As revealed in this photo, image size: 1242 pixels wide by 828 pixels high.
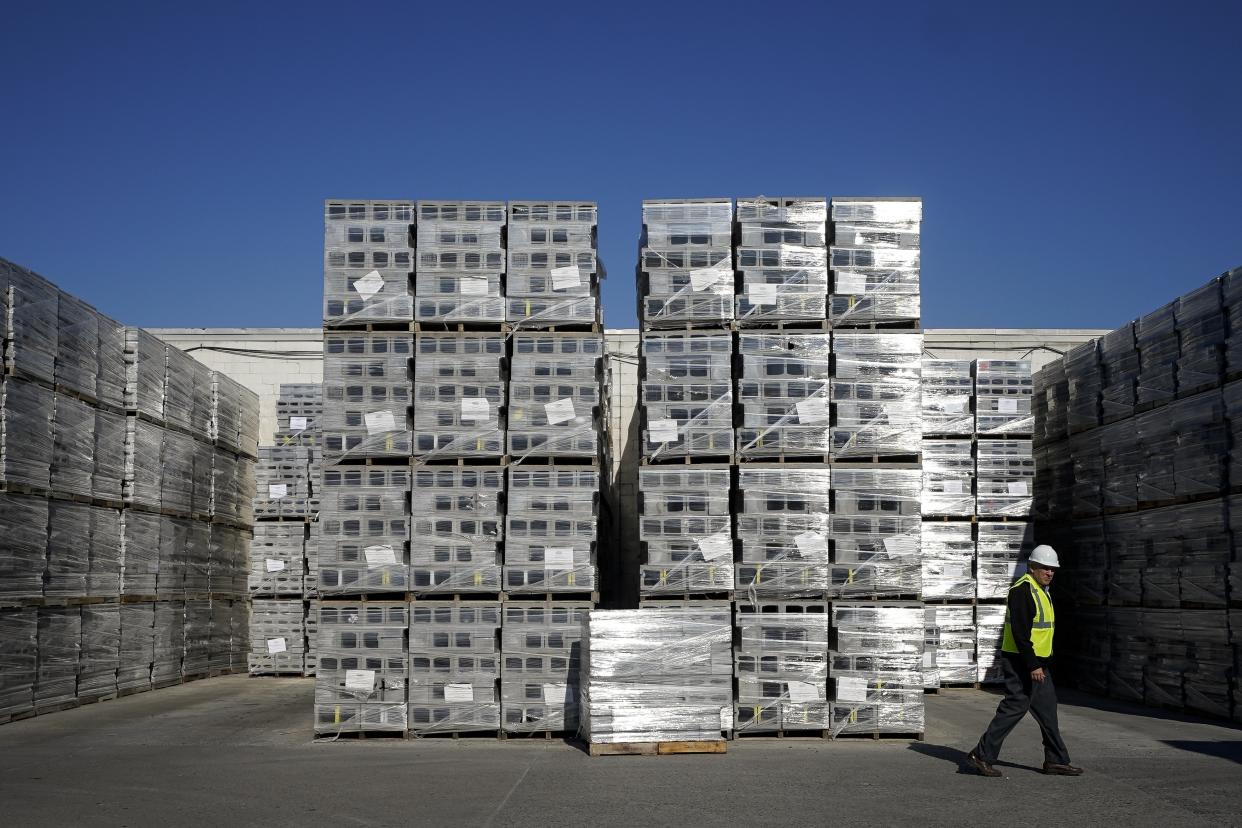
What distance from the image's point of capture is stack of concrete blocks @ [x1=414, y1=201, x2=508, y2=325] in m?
12.0

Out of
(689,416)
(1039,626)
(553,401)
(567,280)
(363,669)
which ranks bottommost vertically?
(363,669)

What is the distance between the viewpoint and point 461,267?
39.7 feet

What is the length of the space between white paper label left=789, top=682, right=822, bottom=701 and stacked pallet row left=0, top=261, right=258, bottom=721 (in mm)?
8891

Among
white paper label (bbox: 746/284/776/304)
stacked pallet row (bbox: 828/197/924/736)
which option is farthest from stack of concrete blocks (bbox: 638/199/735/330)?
stacked pallet row (bbox: 828/197/924/736)

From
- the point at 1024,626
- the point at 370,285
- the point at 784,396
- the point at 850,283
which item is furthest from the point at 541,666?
the point at 850,283

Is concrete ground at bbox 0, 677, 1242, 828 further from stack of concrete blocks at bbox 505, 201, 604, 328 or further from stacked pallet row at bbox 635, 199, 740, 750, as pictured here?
stack of concrete blocks at bbox 505, 201, 604, 328

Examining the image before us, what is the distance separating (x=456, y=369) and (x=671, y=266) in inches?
102

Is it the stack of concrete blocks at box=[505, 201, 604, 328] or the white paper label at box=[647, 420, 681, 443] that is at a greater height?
the stack of concrete blocks at box=[505, 201, 604, 328]

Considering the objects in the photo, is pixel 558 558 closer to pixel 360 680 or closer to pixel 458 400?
pixel 458 400

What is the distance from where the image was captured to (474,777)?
370 inches

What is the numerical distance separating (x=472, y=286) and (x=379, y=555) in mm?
3051

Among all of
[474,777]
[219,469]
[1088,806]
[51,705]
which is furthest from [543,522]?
[219,469]

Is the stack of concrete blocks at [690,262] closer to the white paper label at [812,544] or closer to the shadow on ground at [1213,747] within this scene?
the white paper label at [812,544]

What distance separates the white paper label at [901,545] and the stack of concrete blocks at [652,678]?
2.34m
